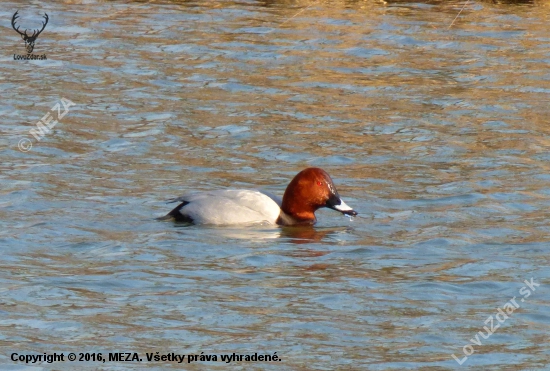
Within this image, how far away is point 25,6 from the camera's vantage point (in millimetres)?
20734

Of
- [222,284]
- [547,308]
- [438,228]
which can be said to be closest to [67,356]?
[222,284]

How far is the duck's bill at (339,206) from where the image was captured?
1069 centimetres

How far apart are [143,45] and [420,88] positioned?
4.49 m

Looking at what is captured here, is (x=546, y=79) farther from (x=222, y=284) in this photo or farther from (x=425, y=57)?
(x=222, y=284)

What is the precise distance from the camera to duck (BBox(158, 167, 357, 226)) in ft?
34.1
